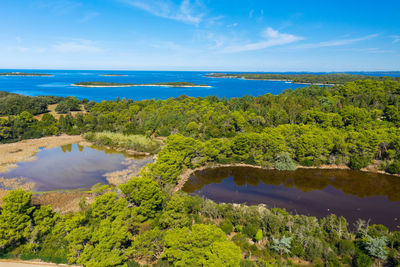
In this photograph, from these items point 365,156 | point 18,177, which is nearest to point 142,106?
point 18,177

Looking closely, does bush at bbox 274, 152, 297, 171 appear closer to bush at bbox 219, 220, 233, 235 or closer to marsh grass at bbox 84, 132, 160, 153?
bush at bbox 219, 220, 233, 235

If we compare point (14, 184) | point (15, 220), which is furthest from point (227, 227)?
point (14, 184)

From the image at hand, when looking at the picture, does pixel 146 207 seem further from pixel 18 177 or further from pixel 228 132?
pixel 228 132

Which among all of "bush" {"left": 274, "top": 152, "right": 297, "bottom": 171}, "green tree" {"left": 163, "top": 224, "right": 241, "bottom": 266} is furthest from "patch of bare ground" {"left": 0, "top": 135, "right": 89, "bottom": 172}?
"bush" {"left": 274, "top": 152, "right": 297, "bottom": 171}

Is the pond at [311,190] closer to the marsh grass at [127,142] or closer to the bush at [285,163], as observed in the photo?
the bush at [285,163]

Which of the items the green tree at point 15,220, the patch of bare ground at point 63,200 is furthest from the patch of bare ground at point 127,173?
the green tree at point 15,220
